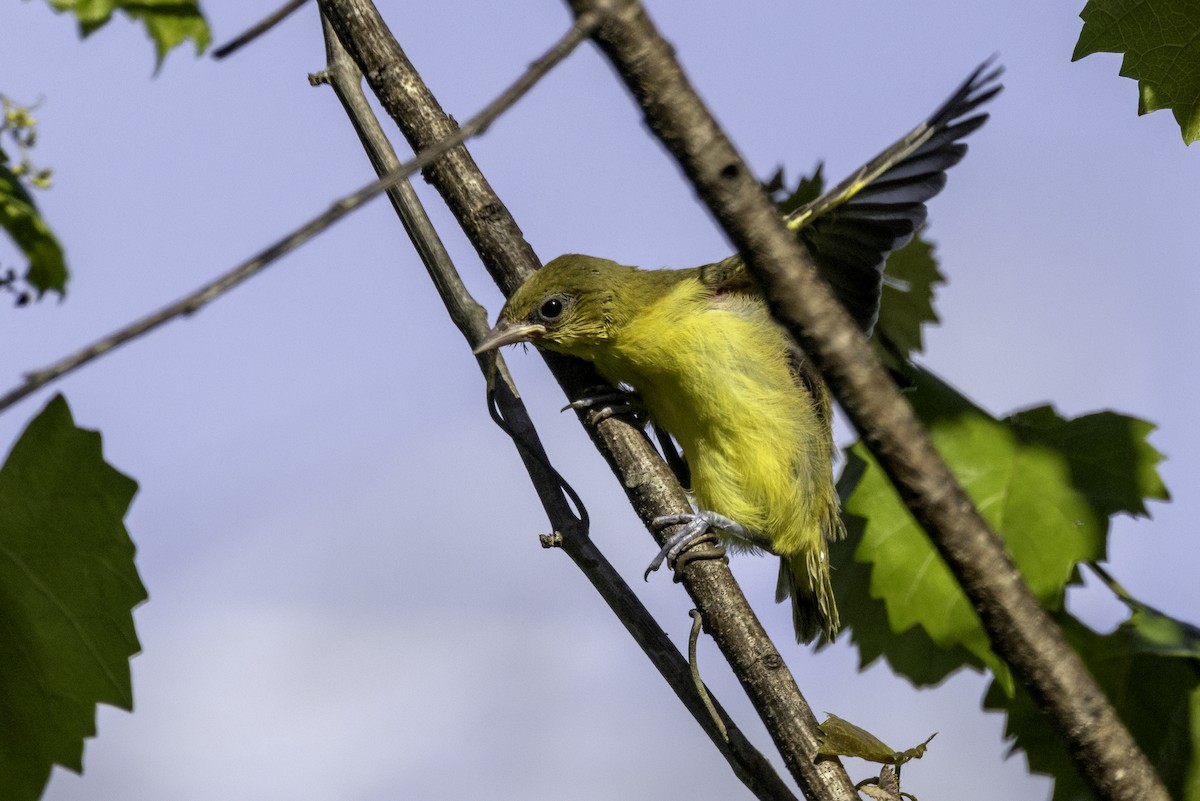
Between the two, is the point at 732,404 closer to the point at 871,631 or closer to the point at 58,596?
the point at 871,631

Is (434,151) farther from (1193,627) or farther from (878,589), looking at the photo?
(1193,627)

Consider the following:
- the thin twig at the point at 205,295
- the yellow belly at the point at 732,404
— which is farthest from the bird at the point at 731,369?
the thin twig at the point at 205,295

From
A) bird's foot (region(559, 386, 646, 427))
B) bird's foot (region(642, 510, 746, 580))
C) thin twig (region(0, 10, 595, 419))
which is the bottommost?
thin twig (region(0, 10, 595, 419))

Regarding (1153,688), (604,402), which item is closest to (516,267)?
(604,402)

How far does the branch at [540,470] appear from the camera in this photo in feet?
6.89

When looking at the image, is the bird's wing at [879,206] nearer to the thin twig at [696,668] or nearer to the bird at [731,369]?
the bird at [731,369]

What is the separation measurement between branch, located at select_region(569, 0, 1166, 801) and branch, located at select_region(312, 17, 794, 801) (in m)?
0.64

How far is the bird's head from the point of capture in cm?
328

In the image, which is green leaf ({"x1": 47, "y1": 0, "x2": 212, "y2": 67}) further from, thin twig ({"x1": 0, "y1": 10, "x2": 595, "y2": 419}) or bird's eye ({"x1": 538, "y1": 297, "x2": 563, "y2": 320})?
bird's eye ({"x1": 538, "y1": 297, "x2": 563, "y2": 320})

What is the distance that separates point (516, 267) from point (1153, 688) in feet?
5.52

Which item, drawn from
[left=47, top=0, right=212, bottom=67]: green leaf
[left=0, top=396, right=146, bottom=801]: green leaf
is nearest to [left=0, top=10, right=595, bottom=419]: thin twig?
[left=47, top=0, right=212, bottom=67]: green leaf

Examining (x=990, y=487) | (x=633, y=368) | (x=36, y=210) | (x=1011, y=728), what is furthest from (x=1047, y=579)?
(x=36, y=210)

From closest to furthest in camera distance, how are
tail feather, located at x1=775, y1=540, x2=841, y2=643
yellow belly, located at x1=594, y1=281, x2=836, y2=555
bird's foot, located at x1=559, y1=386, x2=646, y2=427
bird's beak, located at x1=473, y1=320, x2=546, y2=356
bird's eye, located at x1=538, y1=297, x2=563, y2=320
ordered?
bird's foot, located at x1=559, y1=386, x2=646, y2=427, bird's beak, located at x1=473, y1=320, x2=546, y2=356, bird's eye, located at x1=538, y1=297, x2=563, y2=320, yellow belly, located at x1=594, y1=281, x2=836, y2=555, tail feather, located at x1=775, y1=540, x2=841, y2=643

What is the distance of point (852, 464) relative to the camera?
303cm
